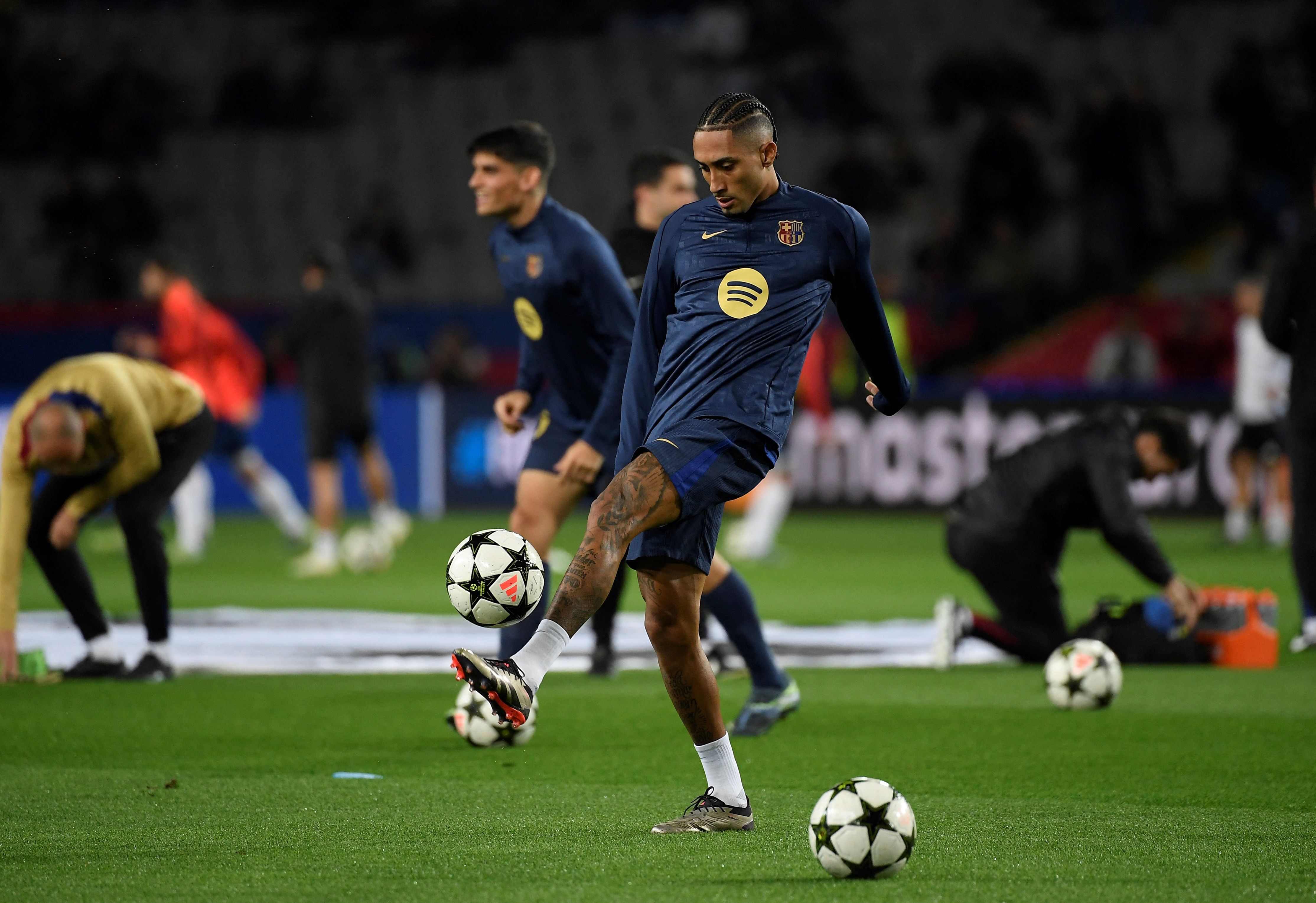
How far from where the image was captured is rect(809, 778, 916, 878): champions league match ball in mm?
4293

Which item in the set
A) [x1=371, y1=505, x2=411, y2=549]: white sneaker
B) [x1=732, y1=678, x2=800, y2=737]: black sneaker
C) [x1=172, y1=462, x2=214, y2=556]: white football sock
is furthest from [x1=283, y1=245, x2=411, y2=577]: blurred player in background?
[x1=732, y1=678, x2=800, y2=737]: black sneaker

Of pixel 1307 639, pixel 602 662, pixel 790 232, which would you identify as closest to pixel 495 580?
pixel 790 232

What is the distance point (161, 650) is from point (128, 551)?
50 centimetres

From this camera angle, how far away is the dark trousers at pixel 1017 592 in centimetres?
876

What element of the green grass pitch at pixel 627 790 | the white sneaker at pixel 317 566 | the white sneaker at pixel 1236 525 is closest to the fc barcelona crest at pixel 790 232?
the green grass pitch at pixel 627 790

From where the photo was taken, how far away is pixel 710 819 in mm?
4895

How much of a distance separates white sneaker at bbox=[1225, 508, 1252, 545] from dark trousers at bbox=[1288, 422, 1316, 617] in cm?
937

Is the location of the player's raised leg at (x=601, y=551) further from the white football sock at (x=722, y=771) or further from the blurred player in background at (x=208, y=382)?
the blurred player in background at (x=208, y=382)

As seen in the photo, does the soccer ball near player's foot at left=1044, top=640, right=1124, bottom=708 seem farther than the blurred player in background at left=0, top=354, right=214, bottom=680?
Yes

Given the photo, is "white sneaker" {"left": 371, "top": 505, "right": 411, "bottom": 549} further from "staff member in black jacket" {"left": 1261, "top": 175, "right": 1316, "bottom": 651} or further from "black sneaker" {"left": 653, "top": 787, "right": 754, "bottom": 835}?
"black sneaker" {"left": 653, "top": 787, "right": 754, "bottom": 835}

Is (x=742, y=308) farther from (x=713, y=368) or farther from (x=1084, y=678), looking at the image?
(x=1084, y=678)

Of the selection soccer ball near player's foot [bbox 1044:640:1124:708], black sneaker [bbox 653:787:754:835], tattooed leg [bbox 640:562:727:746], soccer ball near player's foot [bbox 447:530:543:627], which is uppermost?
soccer ball near player's foot [bbox 447:530:543:627]

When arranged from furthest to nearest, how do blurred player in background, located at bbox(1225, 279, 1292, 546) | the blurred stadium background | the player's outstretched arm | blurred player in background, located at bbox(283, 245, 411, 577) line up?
the blurred stadium background, blurred player in background, located at bbox(1225, 279, 1292, 546), blurred player in background, located at bbox(283, 245, 411, 577), the player's outstretched arm

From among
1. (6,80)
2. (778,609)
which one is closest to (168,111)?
(6,80)
